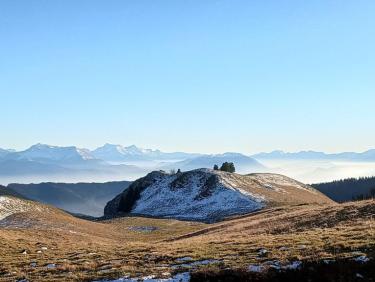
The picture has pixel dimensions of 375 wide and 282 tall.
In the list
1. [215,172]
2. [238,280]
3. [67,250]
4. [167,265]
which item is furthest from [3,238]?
[215,172]

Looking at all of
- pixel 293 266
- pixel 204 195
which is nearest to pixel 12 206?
pixel 204 195

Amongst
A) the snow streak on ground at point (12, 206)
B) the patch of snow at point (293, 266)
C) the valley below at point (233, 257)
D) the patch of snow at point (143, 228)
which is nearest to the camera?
the valley below at point (233, 257)

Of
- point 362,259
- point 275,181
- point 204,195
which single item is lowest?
point 362,259

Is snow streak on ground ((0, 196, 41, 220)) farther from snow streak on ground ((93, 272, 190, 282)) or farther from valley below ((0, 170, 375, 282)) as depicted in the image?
snow streak on ground ((93, 272, 190, 282))

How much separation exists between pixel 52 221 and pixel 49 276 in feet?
153

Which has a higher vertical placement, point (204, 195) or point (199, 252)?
point (204, 195)

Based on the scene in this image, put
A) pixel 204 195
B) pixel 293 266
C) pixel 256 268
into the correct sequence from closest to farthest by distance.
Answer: pixel 293 266, pixel 256 268, pixel 204 195

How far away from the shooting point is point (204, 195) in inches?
4658

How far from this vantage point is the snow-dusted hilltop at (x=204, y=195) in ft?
348

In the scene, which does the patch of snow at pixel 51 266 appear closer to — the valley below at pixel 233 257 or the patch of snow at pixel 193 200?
the valley below at pixel 233 257

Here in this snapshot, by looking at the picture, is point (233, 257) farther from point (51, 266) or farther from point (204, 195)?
point (204, 195)

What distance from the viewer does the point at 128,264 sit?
80.4 ft

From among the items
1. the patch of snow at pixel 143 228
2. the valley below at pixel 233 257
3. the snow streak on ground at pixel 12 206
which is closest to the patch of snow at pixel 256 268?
the valley below at pixel 233 257

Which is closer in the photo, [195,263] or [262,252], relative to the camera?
[195,263]
